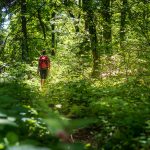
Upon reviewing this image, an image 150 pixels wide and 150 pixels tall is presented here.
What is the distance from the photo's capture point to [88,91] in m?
9.06

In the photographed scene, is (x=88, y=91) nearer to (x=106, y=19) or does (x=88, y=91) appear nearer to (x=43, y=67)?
(x=43, y=67)

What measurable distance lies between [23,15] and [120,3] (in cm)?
591

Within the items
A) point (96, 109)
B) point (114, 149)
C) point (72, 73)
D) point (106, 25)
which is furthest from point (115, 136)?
point (106, 25)

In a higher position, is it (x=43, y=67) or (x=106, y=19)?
(x=106, y=19)

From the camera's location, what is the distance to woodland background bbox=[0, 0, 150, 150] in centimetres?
356

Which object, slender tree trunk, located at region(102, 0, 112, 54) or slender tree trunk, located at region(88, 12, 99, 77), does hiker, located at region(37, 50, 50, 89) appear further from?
slender tree trunk, located at region(102, 0, 112, 54)

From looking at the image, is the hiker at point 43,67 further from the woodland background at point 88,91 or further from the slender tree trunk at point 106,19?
the slender tree trunk at point 106,19

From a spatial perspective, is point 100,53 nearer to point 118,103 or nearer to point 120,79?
point 120,79

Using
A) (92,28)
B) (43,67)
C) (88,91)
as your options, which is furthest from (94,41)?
(88,91)

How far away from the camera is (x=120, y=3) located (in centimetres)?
1440

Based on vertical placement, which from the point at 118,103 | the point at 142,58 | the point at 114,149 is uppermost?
the point at 142,58

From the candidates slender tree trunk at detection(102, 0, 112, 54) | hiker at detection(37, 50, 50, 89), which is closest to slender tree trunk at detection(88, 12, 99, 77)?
slender tree trunk at detection(102, 0, 112, 54)

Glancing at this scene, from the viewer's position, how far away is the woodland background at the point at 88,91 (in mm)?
3564

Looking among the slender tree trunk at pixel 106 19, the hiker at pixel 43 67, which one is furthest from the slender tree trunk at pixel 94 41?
the hiker at pixel 43 67
